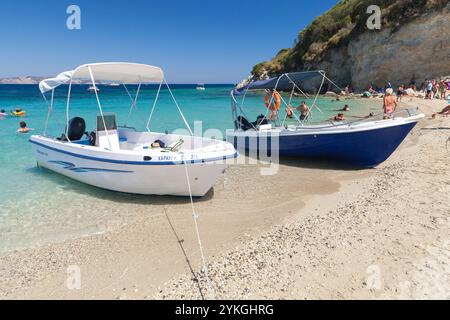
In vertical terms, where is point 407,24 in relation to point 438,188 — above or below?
above

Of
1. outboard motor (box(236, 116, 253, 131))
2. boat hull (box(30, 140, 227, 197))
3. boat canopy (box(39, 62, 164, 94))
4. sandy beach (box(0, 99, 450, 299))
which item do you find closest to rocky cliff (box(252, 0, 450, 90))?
outboard motor (box(236, 116, 253, 131))

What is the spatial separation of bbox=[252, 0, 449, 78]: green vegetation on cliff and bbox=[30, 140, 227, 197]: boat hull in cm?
3395

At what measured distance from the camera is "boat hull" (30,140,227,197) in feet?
22.0

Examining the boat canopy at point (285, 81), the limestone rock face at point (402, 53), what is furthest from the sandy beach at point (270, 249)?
the limestone rock face at point (402, 53)

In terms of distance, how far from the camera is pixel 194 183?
6977mm

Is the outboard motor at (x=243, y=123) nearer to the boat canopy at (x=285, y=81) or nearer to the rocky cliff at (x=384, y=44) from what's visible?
the boat canopy at (x=285, y=81)

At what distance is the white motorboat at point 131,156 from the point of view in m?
6.67

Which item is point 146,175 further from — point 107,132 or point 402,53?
point 402,53

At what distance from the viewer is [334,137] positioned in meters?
9.30

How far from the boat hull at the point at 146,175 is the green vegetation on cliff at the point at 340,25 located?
33950mm

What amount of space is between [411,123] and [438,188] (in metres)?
2.81
